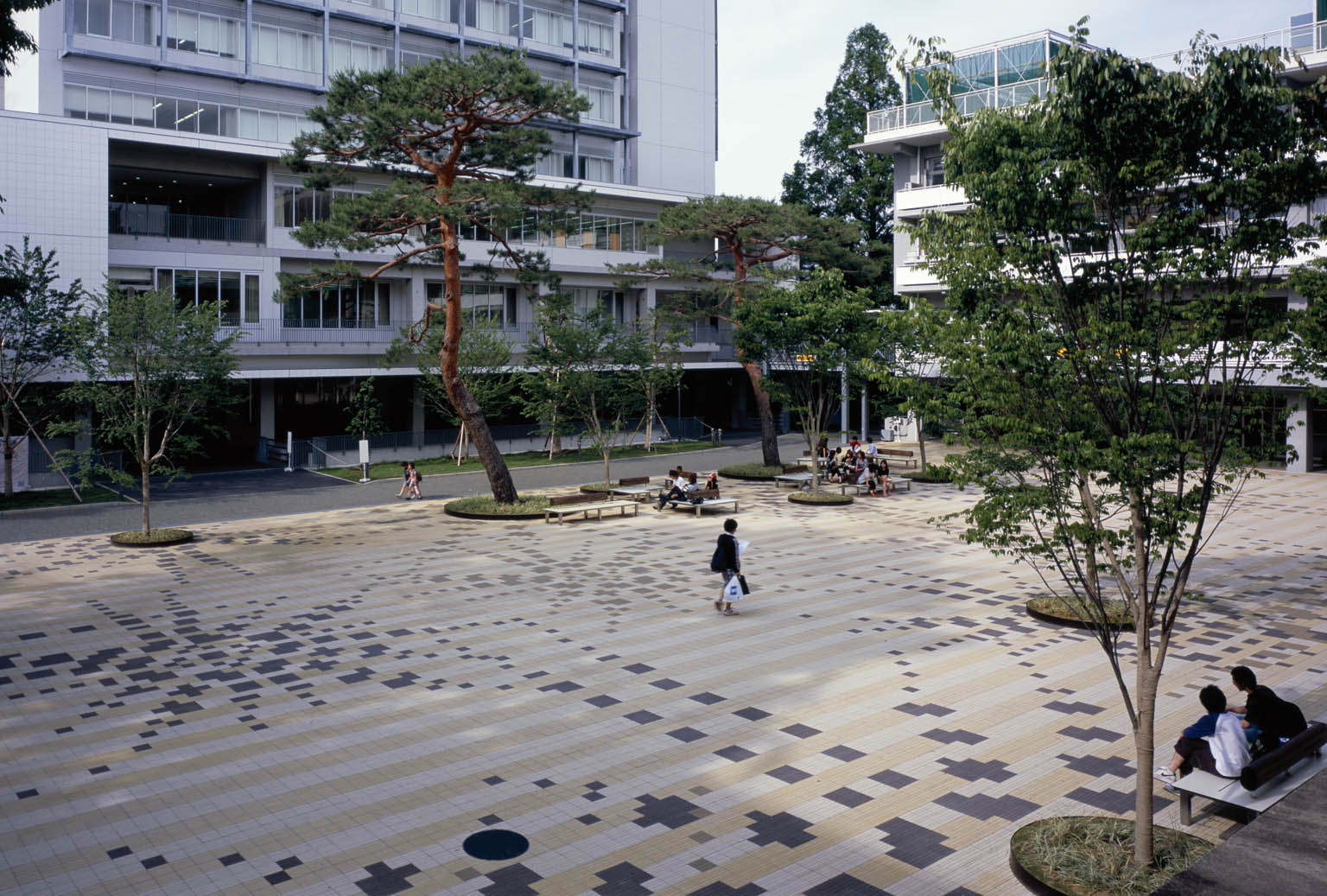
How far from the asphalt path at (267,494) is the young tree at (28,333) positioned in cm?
337

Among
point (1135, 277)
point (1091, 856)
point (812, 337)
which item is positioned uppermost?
point (812, 337)

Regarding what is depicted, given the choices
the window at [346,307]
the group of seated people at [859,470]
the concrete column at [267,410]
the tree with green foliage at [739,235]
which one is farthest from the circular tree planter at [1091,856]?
the concrete column at [267,410]

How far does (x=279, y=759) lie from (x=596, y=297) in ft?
132

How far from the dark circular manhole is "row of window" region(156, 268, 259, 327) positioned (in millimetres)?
31702

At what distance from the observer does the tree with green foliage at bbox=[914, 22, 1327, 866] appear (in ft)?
23.4

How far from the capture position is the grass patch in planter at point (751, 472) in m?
34.3

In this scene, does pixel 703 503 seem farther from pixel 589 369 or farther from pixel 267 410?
pixel 267 410

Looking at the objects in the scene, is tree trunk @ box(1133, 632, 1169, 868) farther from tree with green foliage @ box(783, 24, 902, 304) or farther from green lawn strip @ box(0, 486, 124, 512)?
tree with green foliage @ box(783, 24, 902, 304)

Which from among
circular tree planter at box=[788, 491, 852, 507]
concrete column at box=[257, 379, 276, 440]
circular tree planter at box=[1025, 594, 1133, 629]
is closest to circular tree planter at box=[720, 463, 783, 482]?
circular tree planter at box=[788, 491, 852, 507]

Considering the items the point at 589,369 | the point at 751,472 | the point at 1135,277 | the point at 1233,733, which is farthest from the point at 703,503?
the point at 1135,277

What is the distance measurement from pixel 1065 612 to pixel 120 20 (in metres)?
43.6

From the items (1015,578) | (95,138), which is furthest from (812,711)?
(95,138)

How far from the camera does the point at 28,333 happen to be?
28.3 m

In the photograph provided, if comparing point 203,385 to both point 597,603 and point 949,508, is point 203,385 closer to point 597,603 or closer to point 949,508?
point 597,603
